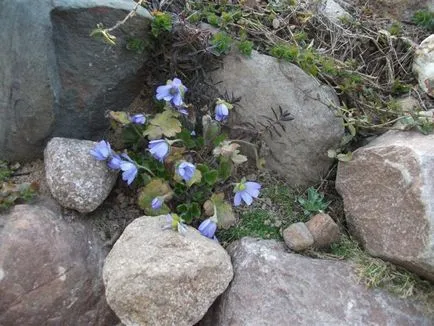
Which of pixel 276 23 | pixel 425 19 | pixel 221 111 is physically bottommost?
pixel 221 111

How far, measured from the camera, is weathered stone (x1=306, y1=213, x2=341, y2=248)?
92.7 inches

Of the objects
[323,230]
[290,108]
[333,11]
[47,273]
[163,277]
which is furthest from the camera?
[333,11]

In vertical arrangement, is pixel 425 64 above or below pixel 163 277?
above

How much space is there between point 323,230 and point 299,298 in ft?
1.05

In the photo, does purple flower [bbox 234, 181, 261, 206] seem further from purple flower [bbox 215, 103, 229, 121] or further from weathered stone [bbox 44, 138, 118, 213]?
weathered stone [bbox 44, 138, 118, 213]

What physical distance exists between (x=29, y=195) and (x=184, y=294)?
2.44 ft

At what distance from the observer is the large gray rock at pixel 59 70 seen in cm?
219

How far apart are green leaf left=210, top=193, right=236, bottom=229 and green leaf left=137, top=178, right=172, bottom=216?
0.19m

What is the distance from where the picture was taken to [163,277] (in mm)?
1998

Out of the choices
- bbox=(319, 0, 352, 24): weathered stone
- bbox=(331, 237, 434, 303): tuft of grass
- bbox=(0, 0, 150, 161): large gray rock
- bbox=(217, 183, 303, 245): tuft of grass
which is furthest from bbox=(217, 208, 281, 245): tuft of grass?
bbox=(319, 0, 352, 24): weathered stone

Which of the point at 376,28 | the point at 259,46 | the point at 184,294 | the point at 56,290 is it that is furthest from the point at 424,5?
the point at 56,290

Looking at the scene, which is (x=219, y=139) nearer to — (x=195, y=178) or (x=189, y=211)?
(x=195, y=178)

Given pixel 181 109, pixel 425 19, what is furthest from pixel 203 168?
pixel 425 19

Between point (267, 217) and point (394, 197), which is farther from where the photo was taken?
point (267, 217)
